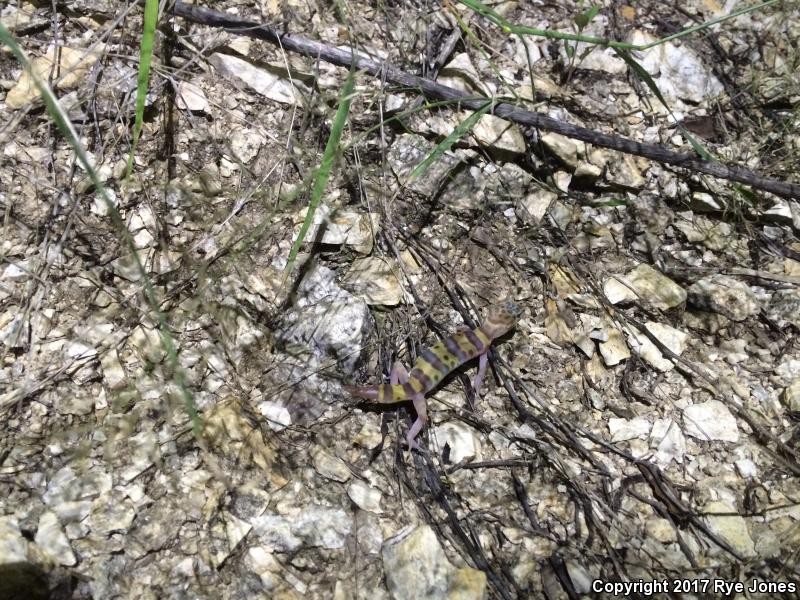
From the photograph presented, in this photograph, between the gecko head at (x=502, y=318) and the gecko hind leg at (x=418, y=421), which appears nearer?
the gecko hind leg at (x=418, y=421)

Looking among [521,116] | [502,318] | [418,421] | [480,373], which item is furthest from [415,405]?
[521,116]

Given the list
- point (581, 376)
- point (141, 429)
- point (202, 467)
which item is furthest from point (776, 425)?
point (141, 429)

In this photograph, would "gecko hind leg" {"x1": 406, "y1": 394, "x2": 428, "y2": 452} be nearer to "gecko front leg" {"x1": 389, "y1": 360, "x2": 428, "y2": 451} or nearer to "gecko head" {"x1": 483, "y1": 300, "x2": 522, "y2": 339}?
"gecko front leg" {"x1": 389, "y1": 360, "x2": 428, "y2": 451}

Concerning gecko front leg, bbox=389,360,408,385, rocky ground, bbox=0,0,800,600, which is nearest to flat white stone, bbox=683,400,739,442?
rocky ground, bbox=0,0,800,600

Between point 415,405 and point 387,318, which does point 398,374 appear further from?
point 387,318

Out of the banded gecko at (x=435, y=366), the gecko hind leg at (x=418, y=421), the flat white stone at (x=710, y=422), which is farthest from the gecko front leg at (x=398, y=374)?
the flat white stone at (x=710, y=422)

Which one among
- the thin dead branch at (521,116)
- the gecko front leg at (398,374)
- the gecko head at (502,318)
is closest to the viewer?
the gecko front leg at (398,374)

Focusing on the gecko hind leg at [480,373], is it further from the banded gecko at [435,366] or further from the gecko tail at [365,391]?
the gecko tail at [365,391]
